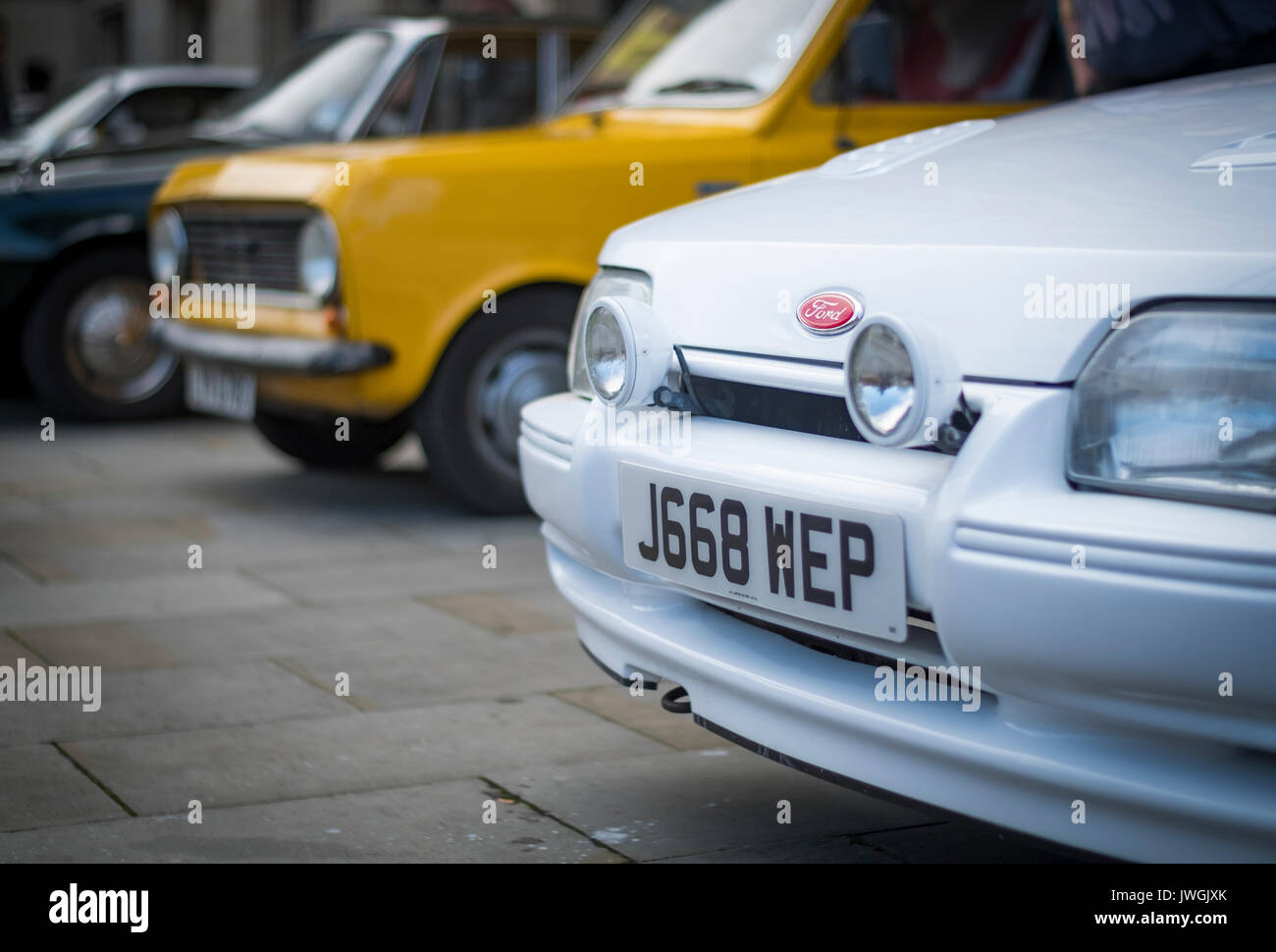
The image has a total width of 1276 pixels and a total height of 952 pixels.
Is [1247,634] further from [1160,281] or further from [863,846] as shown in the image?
[863,846]

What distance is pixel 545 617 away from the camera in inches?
170

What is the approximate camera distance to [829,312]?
2.20 metres

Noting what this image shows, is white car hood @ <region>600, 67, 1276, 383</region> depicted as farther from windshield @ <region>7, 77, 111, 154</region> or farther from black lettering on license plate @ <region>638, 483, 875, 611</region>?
windshield @ <region>7, 77, 111, 154</region>

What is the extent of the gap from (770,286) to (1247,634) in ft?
2.99

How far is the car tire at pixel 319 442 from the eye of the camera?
6.68m

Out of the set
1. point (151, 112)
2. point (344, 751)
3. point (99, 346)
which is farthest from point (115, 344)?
point (344, 751)

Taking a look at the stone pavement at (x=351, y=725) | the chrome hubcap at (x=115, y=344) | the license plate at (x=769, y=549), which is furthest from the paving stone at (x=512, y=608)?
the chrome hubcap at (x=115, y=344)

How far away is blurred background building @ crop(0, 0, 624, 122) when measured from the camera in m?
13.8

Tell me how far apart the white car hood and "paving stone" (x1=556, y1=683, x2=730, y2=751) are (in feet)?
3.38

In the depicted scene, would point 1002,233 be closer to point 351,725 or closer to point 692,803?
point 692,803

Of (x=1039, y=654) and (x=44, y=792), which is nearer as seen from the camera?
(x=1039, y=654)

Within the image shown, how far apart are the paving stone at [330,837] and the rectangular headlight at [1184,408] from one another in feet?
3.87

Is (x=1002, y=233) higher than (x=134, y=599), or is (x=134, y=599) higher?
(x=1002, y=233)

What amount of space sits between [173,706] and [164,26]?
80.6ft
